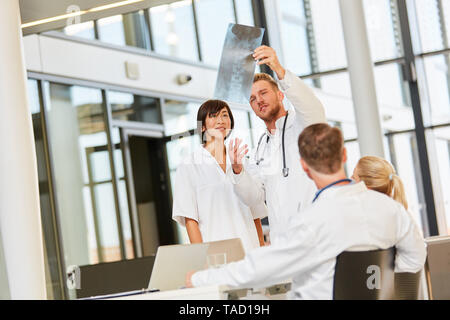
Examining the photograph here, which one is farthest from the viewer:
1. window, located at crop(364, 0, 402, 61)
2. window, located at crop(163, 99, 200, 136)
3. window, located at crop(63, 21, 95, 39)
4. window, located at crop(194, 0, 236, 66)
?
window, located at crop(194, 0, 236, 66)

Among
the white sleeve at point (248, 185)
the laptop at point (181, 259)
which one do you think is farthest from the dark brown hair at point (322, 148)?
the white sleeve at point (248, 185)

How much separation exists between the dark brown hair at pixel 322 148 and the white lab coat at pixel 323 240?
89 millimetres

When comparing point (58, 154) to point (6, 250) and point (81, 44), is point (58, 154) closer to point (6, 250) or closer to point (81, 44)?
point (81, 44)

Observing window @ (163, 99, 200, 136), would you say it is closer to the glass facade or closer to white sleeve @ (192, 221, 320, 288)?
the glass facade

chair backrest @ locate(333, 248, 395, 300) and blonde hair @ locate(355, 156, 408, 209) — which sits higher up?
blonde hair @ locate(355, 156, 408, 209)

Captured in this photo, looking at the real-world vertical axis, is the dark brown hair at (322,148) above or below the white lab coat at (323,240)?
above

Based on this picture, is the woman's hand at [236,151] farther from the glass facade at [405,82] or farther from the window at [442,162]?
the window at [442,162]

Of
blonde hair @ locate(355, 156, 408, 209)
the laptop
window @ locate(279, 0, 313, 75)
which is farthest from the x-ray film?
window @ locate(279, 0, 313, 75)

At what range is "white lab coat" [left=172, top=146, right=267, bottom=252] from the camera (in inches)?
151

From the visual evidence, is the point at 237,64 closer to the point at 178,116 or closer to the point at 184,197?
the point at 184,197

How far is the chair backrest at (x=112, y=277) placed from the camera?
154 inches

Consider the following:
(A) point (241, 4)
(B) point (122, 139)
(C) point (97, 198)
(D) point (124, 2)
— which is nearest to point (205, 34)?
(A) point (241, 4)

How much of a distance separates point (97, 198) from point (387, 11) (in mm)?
5251
